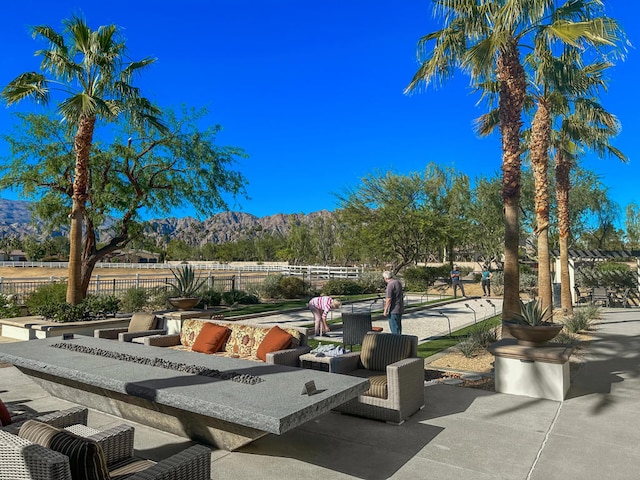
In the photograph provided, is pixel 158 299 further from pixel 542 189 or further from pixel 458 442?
pixel 458 442

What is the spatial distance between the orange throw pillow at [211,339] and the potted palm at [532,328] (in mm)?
4310

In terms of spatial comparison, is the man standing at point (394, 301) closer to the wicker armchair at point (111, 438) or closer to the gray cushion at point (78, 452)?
the wicker armchair at point (111, 438)

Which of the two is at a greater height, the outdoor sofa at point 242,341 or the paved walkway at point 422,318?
Result: the outdoor sofa at point 242,341

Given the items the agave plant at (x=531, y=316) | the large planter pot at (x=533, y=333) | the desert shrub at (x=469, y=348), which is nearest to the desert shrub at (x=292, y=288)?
the desert shrub at (x=469, y=348)

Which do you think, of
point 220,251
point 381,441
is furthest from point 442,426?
point 220,251

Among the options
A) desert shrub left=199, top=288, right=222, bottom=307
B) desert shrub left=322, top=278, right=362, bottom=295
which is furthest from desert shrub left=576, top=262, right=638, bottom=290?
desert shrub left=199, top=288, right=222, bottom=307

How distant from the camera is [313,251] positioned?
71625 mm

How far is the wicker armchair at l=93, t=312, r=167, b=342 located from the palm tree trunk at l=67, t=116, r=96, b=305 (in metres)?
4.02

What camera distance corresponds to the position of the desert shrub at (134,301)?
1580 cm


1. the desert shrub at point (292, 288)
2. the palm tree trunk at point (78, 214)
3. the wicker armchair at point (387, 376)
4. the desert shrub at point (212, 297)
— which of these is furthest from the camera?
the desert shrub at point (292, 288)

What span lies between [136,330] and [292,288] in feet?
48.6

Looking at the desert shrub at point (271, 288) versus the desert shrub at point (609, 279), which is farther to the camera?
the desert shrub at point (271, 288)

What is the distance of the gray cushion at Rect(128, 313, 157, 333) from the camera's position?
8703 mm

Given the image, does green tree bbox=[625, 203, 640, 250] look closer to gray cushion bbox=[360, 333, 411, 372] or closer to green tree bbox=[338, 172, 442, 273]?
green tree bbox=[338, 172, 442, 273]
